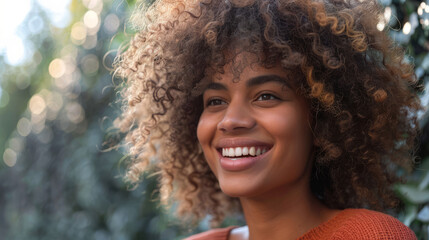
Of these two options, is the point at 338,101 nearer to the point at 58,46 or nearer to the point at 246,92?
the point at 246,92

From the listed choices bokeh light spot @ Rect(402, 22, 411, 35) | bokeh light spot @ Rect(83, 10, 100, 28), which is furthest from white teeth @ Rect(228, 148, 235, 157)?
bokeh light spot @ Rect(83, 10, 100, 28)

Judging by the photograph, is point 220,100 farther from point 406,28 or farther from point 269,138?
point 406,28

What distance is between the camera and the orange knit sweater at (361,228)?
1578 millimetres

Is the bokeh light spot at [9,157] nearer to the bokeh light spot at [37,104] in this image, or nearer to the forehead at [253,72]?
the bokeh light spot at [37,104]

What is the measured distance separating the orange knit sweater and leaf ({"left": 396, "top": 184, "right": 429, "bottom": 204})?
35 centimetres

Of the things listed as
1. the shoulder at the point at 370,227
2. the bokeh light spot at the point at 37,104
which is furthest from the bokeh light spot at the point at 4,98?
the shoulder at the point at 370,227

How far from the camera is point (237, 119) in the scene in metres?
1.67

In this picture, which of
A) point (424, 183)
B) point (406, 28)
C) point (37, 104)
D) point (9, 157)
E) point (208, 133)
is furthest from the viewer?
point (9, 157)

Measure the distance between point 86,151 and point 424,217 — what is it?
276 cm

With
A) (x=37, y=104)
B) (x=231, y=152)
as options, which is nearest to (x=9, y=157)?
(x=37, y=104)

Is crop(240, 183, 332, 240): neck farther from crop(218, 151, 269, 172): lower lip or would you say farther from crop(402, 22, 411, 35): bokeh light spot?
crop(402, 22, 411, 35): bokeh light spot

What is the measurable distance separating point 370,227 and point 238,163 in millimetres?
460

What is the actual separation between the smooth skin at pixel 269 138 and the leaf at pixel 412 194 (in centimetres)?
37

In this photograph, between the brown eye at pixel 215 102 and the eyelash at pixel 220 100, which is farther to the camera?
the brown eye at pixel 215 102
